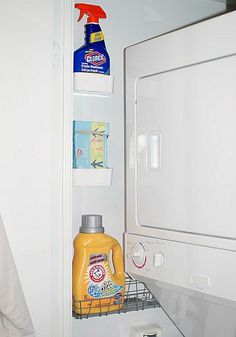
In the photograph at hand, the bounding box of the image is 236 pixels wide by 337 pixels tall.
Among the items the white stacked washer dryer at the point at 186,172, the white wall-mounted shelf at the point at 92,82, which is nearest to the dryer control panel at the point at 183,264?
the white stacked washer dryer at the point at 186,172

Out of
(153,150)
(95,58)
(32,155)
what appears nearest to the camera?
(32,155)

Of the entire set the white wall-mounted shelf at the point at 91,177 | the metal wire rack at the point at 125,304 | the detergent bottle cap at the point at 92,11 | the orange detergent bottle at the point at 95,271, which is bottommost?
the metal wire rack at the point at 125,304

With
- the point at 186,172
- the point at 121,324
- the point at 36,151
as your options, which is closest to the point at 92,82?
the point at 36,151

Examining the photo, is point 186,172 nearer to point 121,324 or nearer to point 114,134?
point 114,134

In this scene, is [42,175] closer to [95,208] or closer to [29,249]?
[29,249]

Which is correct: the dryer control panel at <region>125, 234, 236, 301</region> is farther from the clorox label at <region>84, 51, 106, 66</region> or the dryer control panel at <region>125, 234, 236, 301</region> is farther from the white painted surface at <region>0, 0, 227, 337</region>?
the clorox label at <region>84, 51, 106, 66</region>

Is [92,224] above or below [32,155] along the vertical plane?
below

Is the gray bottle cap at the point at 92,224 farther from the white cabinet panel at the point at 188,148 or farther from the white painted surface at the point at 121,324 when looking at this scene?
Result: the white painted surface at the point at 121,324

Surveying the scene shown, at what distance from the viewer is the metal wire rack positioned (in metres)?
1.97

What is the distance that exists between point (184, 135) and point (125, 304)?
3.13 ft

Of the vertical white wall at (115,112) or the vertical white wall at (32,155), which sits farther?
the vertical white wall at (115,112)

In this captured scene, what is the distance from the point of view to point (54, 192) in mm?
1776

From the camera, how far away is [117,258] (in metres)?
2.14

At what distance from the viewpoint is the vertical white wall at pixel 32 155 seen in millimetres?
1683
